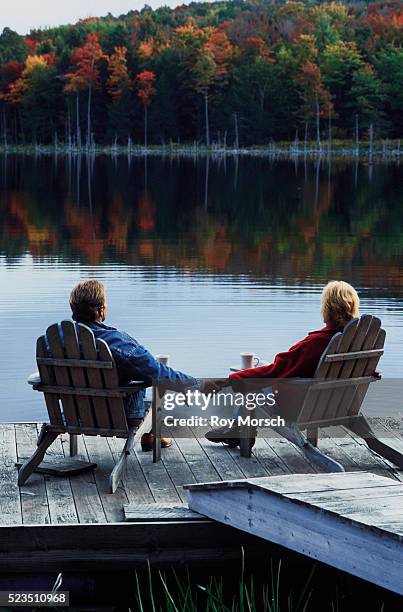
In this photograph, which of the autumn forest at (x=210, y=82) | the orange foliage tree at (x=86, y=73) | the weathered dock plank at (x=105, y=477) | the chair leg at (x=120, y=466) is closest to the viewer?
the weathered dock plank at (x=105, y=477)

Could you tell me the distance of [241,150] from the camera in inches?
4592

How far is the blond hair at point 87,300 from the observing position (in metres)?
6.57

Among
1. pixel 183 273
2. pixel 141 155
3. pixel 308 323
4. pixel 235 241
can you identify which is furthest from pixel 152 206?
pixel 141 155

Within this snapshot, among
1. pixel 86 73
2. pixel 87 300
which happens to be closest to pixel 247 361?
pixel 87 300

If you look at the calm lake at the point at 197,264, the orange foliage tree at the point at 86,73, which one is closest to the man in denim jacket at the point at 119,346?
the calm lake at the point at 197,264

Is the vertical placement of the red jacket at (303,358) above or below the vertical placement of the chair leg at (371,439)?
above

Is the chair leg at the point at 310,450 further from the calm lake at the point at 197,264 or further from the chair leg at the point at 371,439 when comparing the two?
the calm lake at the point at 197,264

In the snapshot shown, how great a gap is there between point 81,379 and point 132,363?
0.30 m

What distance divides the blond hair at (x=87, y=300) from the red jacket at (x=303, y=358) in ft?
3.41

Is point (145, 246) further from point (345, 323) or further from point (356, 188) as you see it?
point (356, 188)

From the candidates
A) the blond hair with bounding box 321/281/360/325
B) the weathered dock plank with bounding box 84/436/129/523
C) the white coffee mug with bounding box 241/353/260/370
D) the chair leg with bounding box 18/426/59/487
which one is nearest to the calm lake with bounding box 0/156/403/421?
the weathered dock plank with bounding box 84/436/129/523

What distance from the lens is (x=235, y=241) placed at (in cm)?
2867

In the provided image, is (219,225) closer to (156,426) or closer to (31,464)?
(156,426)

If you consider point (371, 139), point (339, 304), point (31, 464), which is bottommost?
point (371, 139)
